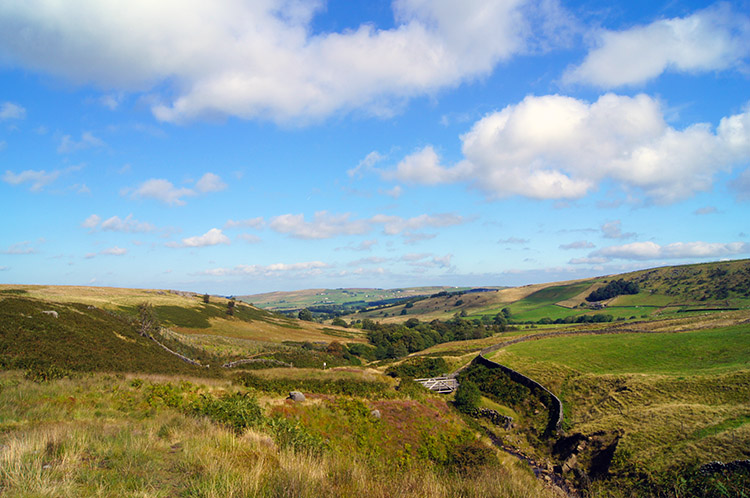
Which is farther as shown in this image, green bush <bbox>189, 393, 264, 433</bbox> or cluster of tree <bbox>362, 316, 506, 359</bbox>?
cluster of tree <bbox>362, 316, 506, 359</bbox>

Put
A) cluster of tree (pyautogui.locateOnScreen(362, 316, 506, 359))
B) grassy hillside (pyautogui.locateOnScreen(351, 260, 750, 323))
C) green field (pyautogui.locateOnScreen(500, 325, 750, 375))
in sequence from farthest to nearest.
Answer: grassy hillside (pyautogui.locateOnScreen(351, 260, 750, 323))
cluster of tree (pyautogui.locateOnScreen(362, 316, 506, 359))
green field (pyautogui.locateOnScreen(500, 325, 750, 375))

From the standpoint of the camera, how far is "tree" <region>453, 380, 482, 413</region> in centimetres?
3909

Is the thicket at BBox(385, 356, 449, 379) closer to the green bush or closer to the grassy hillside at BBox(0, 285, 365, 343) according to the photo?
the grassy hillside at BBox(0, 285, 365, 343)

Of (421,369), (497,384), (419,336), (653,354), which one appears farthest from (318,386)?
(419,336)

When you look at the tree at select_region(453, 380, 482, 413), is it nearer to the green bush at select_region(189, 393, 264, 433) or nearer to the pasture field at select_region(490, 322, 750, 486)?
the pasture field at select_region(490, 322, 750, 486)

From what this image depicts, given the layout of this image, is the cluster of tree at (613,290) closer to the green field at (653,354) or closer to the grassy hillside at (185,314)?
the grassy hillside at (185,314)

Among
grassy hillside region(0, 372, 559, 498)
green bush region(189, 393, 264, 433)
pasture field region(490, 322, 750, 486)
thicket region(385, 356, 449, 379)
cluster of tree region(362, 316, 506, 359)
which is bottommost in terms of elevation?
cluster of tree region(362, 316, 506, 359)

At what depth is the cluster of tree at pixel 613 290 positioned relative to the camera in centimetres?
14738

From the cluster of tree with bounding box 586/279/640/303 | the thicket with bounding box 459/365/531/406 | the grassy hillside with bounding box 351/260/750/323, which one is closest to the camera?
the thicket with bounding box 459/365/531/406

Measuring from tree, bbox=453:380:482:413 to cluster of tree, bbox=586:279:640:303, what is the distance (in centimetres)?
13989

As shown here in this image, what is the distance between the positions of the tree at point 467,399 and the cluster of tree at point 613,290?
140 meters

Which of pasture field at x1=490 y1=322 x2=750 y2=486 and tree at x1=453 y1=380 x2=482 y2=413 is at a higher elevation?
pasture field at x1=490 y1=322 x2=750 y2=486

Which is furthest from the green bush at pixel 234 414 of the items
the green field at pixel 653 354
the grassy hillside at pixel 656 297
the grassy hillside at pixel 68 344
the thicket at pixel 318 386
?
the grassy hillside at pixel 656 297

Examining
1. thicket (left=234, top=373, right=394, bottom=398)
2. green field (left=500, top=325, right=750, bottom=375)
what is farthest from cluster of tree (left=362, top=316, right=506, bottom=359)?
thicket (left=234, top=373, right=394, bottom=398)
